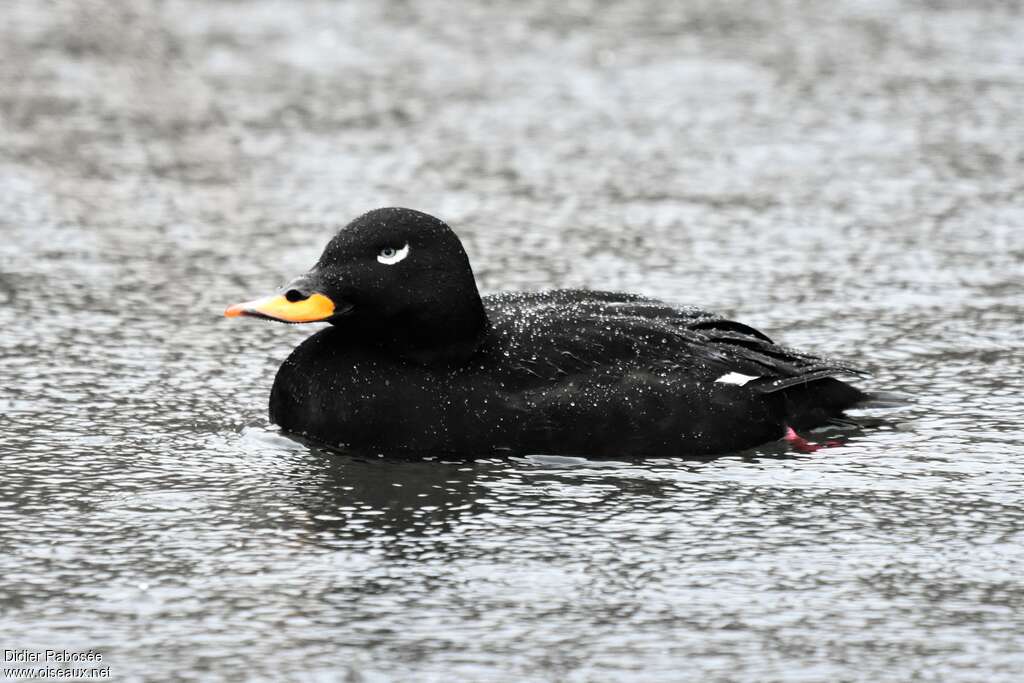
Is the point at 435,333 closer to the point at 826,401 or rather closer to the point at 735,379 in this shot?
the point at 735,379

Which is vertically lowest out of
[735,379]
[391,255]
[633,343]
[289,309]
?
[735,379]

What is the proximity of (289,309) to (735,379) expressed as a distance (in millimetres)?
1390

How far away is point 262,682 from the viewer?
12.8ft

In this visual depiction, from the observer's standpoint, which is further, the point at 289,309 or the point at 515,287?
the point at 515,287

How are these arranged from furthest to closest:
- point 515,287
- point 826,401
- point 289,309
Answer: point 515,287 < point 826,401 < point 289,309

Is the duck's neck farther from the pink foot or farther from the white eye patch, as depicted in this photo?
the pink foot

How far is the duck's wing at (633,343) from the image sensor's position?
5.59m

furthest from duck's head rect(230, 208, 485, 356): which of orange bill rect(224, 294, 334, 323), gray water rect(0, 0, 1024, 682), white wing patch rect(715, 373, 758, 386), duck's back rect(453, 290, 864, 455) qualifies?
white wing patch rect(715, 373, 758, 386)

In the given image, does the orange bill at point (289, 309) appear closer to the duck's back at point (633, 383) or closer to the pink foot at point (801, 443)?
the duck's back at point (633, 383)

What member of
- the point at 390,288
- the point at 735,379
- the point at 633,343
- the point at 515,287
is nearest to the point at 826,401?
the point at 735,379

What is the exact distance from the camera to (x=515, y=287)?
7.57 metres

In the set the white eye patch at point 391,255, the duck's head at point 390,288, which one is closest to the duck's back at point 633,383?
the duck's head at point 390,288

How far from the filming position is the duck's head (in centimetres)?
550

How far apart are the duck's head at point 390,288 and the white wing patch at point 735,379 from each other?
77 centimetres
